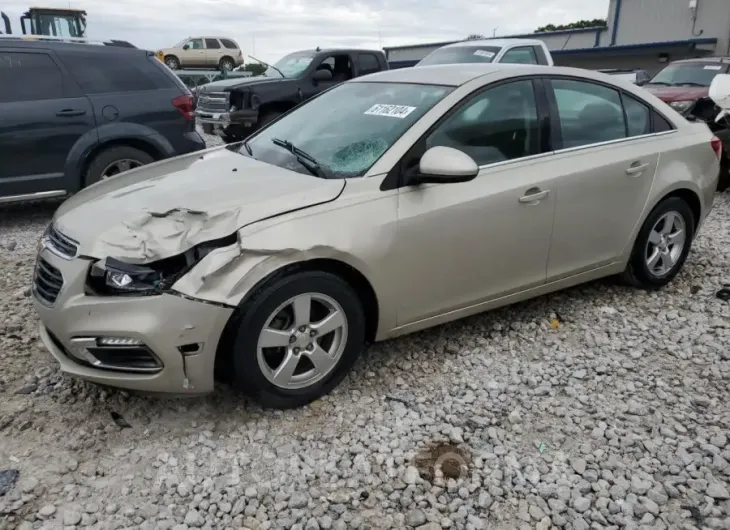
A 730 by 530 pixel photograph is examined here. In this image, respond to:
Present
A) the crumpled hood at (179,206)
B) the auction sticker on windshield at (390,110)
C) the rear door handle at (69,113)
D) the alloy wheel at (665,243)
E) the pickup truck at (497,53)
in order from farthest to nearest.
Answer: the pickup truck at (497,53), the rear door handle at (69,113), the alloy wheel at (665,243), the auction sticker on windshield at (390,110), the crumpled hood at (179,206)

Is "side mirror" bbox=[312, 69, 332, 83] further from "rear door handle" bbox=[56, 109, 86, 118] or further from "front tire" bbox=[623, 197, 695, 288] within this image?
"front tire" bbox=[623, 197, 695, 288]

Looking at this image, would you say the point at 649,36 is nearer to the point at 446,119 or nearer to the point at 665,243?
the point at 665,243

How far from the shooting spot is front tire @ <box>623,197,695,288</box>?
4309mm

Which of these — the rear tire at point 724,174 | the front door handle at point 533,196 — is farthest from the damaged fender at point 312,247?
the rear tire at point 724,174

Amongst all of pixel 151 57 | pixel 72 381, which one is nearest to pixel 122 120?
pixel 151 57

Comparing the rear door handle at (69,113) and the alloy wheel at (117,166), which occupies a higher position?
the rear door handle at (69,113)

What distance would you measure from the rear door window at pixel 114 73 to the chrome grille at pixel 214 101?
395 centimetres

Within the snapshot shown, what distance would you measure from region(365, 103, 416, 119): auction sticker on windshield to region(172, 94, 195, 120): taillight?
3.78 m

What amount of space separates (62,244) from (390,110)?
1901 millimetres

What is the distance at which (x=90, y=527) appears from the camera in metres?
2.43

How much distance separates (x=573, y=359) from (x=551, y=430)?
750 mm

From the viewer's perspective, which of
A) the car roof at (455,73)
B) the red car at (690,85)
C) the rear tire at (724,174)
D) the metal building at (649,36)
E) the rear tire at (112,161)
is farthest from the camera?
the metal building at (649,36)

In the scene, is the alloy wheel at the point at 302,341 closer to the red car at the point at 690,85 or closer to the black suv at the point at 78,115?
the black suv at the point at 78,115

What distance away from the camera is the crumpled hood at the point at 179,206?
2816 millimetres
